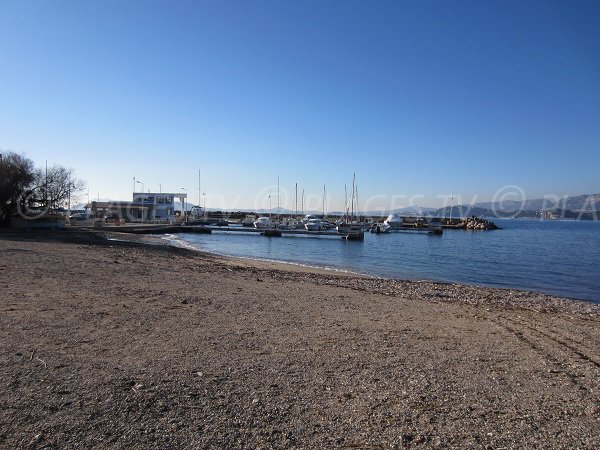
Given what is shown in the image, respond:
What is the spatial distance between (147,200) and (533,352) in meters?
109

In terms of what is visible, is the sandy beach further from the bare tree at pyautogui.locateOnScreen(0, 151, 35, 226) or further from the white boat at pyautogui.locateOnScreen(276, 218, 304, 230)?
the white boat at pyautogui.locateOnScreen(276, 218, 304, 230)

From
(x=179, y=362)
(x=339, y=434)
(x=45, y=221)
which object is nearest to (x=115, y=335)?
(x=179, y=362)

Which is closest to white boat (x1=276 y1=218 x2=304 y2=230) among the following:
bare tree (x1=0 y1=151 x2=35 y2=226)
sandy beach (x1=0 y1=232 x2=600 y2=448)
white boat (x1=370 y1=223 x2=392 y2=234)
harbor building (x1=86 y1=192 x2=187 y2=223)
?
white boat (x1=370 y1=223 x2=392 y2=234)

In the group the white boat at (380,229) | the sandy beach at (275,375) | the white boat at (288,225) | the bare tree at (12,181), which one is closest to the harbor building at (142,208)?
the white boat at (288,225)

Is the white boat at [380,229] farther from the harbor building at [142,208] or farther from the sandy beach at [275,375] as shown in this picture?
the sandy beach at [275,375]

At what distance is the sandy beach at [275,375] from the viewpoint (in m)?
4.35

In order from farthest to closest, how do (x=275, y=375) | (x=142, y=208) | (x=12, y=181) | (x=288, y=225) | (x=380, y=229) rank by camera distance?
1. (x=142, y=208)
2. (x=380, y=229)
3. (x=288, y=225)
4. (x=12, y=181)
5. (x=275, y=375)

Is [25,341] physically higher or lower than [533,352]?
higher

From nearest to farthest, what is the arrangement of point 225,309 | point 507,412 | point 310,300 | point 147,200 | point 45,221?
point 507,412 < point 225,309 < point 310,300 < point 45,221 < point 147,200

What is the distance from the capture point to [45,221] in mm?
45938

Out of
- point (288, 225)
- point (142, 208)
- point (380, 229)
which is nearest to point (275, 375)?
point (288, 225)

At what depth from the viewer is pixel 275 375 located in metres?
5.98

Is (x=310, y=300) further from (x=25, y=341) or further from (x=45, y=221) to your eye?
(x=45, y=221)

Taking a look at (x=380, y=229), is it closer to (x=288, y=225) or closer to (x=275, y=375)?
(x=288, y=225)
